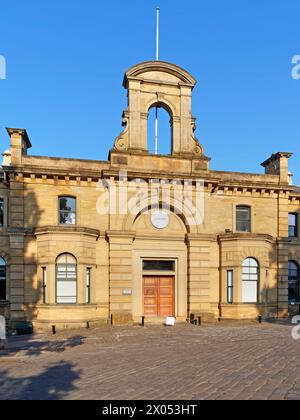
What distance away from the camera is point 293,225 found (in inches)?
1058

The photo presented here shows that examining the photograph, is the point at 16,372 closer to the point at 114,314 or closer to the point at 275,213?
the point at 114,314

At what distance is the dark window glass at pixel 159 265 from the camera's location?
2291 cm

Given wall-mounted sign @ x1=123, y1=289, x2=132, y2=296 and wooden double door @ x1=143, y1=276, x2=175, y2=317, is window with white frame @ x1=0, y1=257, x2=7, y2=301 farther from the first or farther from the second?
wooden double door @ x1=143, y1=276, x2=175, y2=317

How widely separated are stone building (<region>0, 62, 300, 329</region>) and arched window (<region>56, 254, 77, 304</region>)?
54 mm

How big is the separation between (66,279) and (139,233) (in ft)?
16.1

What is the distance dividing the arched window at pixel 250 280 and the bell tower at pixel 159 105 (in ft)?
22.2

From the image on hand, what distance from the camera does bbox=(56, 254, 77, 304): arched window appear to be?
20.6m

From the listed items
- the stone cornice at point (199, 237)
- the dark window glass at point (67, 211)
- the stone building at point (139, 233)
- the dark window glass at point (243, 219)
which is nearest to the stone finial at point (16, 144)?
the stone building at point (139, 233)

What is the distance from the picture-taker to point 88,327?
20.4 m

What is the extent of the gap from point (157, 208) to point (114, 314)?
6579 millimetres

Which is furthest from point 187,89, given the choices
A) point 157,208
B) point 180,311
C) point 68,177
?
point 180,311

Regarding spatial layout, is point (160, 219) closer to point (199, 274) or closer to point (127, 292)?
point (199, 274)

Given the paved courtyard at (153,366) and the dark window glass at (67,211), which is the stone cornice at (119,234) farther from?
the paved courtyard at (153,366)

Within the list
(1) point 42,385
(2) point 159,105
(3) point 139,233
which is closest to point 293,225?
(3) point 139,233
